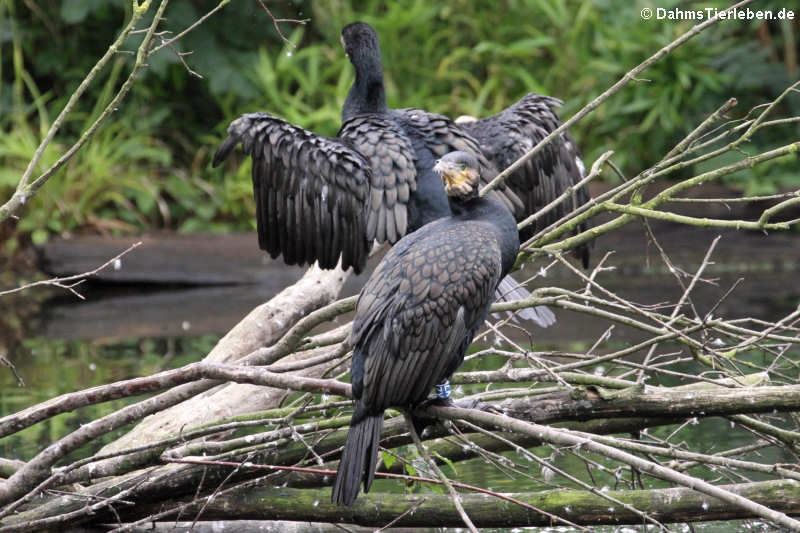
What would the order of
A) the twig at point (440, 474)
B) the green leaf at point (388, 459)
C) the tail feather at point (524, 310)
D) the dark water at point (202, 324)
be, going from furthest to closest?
the dark water at point (202, 324) → the tail feather at point (524, 310) → the green leaf at point (388, 459) → the twig at point (440, 474)

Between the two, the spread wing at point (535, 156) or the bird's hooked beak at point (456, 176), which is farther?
the spread wing at point (535, 156)

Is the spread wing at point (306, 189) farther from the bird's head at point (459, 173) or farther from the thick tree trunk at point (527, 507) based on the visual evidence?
the thick tree trunk at point (527, 507)

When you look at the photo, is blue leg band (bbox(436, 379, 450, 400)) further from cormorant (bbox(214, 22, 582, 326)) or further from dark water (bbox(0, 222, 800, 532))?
dark water (bbox(0, 222, 800, 532))

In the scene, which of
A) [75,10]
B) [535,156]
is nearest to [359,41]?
[535,156]

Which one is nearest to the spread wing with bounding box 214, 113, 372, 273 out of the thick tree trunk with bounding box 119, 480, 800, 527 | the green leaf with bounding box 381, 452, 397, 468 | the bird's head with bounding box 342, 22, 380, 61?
the bird's head with bounding box 342, 22, 380, 61

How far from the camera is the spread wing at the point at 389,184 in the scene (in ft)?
10.7

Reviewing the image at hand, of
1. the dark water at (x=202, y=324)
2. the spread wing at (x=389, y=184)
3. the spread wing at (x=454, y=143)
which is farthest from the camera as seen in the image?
the dark water at (x=202, y=324)

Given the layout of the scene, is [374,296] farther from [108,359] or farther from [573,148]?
[108,359]

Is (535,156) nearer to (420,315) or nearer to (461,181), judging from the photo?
(461,181)

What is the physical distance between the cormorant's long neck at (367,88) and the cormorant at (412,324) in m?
1.40

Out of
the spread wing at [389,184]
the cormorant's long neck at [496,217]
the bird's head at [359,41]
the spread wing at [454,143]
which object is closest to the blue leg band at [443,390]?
the cormorant's long neck at [496,217]

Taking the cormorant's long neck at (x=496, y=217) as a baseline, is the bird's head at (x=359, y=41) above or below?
above

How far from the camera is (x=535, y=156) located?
373 centimetres

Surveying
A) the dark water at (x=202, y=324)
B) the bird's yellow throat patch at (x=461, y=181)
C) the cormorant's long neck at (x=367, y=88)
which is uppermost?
the cormorant's long neck at (x=367, y=88)
